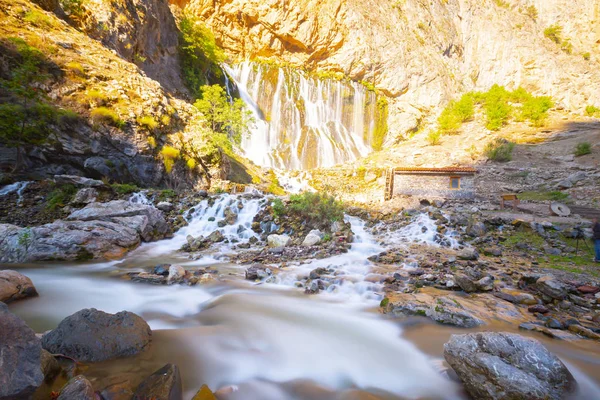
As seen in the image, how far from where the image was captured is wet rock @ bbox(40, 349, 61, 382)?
79.2 inches

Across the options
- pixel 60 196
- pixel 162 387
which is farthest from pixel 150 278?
pixel 60 196

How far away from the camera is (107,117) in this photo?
1255cm

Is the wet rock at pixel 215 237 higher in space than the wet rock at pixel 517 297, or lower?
lower

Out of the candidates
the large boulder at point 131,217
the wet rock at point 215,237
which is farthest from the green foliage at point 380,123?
the large boulder at point 131,217

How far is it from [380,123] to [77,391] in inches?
1591

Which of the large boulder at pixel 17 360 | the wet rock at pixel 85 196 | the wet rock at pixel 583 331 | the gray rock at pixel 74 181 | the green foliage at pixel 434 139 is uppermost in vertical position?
the green foliage at pixel 434 139

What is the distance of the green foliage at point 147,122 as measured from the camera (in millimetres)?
13445

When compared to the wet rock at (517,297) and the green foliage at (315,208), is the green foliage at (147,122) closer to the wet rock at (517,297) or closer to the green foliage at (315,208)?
the green foliage at (315,208)

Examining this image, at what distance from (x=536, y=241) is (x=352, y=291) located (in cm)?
788

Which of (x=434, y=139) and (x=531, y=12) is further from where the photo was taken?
(x=531, y=12)

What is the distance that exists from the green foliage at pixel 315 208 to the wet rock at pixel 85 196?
772cm

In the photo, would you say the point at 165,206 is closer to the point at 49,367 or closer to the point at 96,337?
the point at 96,337

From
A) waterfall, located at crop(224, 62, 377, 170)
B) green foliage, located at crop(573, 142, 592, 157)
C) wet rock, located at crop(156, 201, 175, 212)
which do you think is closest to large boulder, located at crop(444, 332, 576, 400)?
wet rock, located at crop(156, 201, 175, 212)

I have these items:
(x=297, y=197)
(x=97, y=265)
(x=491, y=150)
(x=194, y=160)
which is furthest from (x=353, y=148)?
(x=97, y=265)
